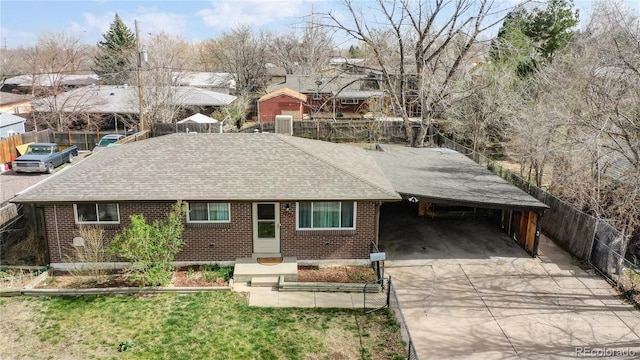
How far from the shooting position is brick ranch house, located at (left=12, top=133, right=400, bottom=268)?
553 inches

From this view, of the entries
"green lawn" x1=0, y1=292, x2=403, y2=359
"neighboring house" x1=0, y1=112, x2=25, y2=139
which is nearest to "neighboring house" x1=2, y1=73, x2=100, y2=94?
"neighboring house" x1=0, y1=112, x2=25, y2=139

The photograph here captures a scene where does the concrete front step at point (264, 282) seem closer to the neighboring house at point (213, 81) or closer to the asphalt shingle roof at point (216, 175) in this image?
the asphalt shingle roof at point (216, 175)

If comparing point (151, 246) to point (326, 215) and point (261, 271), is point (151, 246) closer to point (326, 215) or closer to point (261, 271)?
point (261, 271)

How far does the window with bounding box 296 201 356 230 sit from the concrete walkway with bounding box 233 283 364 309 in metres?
2.46

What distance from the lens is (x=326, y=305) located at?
12453 millimetres

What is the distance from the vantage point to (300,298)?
42.1 feet

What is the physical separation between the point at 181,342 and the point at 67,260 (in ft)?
20.6

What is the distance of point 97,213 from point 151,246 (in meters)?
2.60

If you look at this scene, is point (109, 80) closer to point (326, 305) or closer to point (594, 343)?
point (326, 305)

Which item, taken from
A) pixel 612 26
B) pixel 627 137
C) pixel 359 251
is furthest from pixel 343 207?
pixel 612 26

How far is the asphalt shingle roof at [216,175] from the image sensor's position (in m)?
14.1

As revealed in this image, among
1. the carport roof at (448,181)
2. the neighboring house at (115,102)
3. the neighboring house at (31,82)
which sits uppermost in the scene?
the neighboring house at (31,82)

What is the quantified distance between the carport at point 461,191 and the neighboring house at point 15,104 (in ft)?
116

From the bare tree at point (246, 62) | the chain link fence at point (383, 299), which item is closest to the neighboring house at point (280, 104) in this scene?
the bare tree at point (246, 62)
